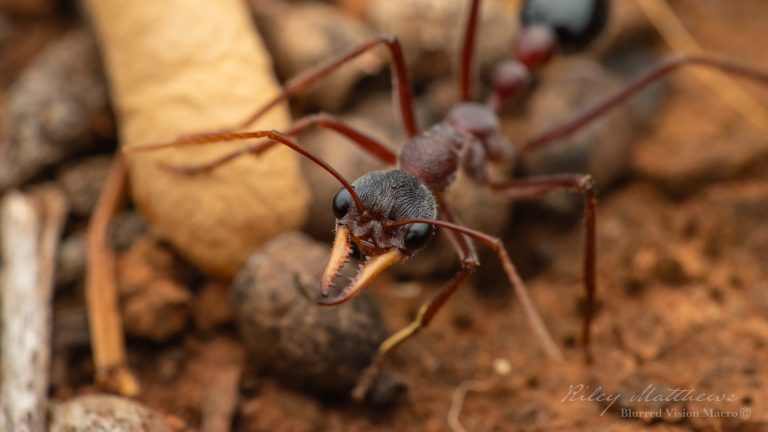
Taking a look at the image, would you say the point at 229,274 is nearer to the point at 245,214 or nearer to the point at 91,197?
the point at 245,214

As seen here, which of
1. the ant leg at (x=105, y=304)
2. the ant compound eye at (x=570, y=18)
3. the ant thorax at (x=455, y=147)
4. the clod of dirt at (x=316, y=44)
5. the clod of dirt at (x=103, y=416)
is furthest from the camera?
the ant compound eye at (x=570, y=18)

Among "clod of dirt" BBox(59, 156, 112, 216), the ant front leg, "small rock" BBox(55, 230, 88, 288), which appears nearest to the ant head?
the ant front leg

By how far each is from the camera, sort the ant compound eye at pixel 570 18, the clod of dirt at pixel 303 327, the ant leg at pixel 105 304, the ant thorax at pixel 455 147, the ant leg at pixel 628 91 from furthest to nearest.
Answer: the ant compound eye at pixel 570 18
the ant leg at pixel 628 91
the ant thorax at pixel 455 147
the ant leg at pixel 105 304
the clod of dirt at pixel 303 327

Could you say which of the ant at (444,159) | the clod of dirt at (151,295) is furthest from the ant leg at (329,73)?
the clod of dirt at (151,295)

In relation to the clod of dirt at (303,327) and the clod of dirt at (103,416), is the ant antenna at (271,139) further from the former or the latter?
the clod of dirt at (103,416)

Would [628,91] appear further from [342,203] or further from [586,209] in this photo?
[342,203]

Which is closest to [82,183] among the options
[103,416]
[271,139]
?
[271,139]
